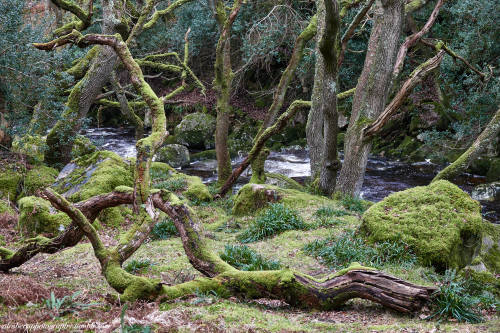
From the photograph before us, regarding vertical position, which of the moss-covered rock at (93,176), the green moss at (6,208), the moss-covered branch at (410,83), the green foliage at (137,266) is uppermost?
the moss-covered branch at (410,83)

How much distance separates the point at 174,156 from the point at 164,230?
12171mm

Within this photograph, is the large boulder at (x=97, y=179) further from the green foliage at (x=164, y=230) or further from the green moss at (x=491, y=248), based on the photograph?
the green moss at (x=491, y=248)

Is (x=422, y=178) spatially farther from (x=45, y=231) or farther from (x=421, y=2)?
(x=45, y=231)

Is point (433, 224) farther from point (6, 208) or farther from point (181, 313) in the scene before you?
point (6, 208)

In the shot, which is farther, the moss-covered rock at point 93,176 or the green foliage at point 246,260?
the moss-covered rock at point 93,176

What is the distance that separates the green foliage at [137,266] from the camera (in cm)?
605

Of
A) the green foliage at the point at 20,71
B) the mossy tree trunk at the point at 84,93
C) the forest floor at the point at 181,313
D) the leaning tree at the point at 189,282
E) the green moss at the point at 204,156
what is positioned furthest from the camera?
the green moss at the point at 204,156

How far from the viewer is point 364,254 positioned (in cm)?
629

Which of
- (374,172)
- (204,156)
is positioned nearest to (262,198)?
(374,172)

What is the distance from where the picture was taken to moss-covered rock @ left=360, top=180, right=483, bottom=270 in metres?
6.18

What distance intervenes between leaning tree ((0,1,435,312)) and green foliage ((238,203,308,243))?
3260mm

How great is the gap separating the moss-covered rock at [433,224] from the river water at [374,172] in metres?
5.67

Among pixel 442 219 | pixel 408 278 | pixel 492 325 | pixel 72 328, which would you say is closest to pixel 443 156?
pixel 442 219

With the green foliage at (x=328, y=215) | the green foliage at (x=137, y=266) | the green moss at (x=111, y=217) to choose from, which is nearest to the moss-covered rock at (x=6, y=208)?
the green moss at (x=111, y=217)
